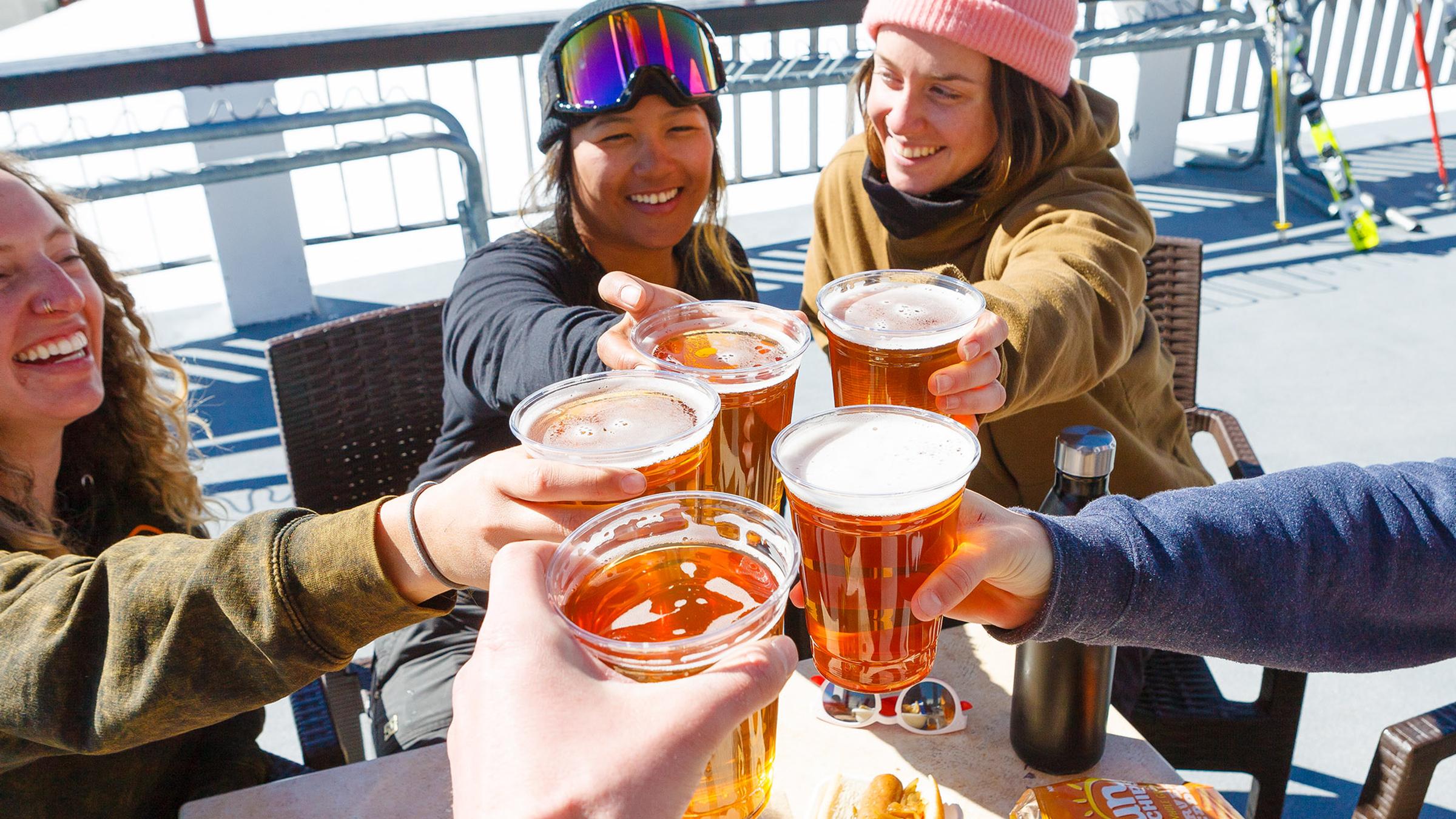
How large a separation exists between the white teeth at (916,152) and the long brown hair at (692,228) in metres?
0.45

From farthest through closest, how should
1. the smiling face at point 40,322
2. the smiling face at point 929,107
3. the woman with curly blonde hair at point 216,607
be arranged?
1. the smiling face at point 929,107
2. the smiling face at point 40,322
3. the woman with curly blonde hair at point 216,607

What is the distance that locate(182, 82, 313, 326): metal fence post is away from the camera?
521cm

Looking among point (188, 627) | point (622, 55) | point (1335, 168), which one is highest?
point (622, 55)

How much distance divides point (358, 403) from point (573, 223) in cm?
67

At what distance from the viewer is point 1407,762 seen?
155 centimetres

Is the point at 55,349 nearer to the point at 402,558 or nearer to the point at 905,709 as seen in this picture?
the point at 402,558

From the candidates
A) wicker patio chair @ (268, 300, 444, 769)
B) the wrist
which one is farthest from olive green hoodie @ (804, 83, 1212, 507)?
wicker patio chair @ (268, 300, 444, 769)

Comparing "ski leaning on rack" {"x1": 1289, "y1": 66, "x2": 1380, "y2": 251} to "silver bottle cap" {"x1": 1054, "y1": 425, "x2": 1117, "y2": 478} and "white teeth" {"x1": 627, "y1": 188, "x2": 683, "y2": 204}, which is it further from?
"silver bottle cap" {"x1": 1054, "y1": 425, "x2": 1117, "y2": 478}

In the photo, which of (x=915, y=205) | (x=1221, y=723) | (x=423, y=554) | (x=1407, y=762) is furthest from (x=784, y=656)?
(x=915, y=205)

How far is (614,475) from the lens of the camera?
1.01m

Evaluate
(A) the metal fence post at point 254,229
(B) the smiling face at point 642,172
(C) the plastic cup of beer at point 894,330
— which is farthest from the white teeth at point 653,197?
(A) the metal fence post at point 254,229

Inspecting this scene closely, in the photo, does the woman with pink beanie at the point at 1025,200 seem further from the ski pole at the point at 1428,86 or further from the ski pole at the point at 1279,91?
the ski pole at the point at 1428,86

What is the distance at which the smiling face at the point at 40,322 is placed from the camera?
1.75 m

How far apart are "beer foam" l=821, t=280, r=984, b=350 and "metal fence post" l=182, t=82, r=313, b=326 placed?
15.6ft
